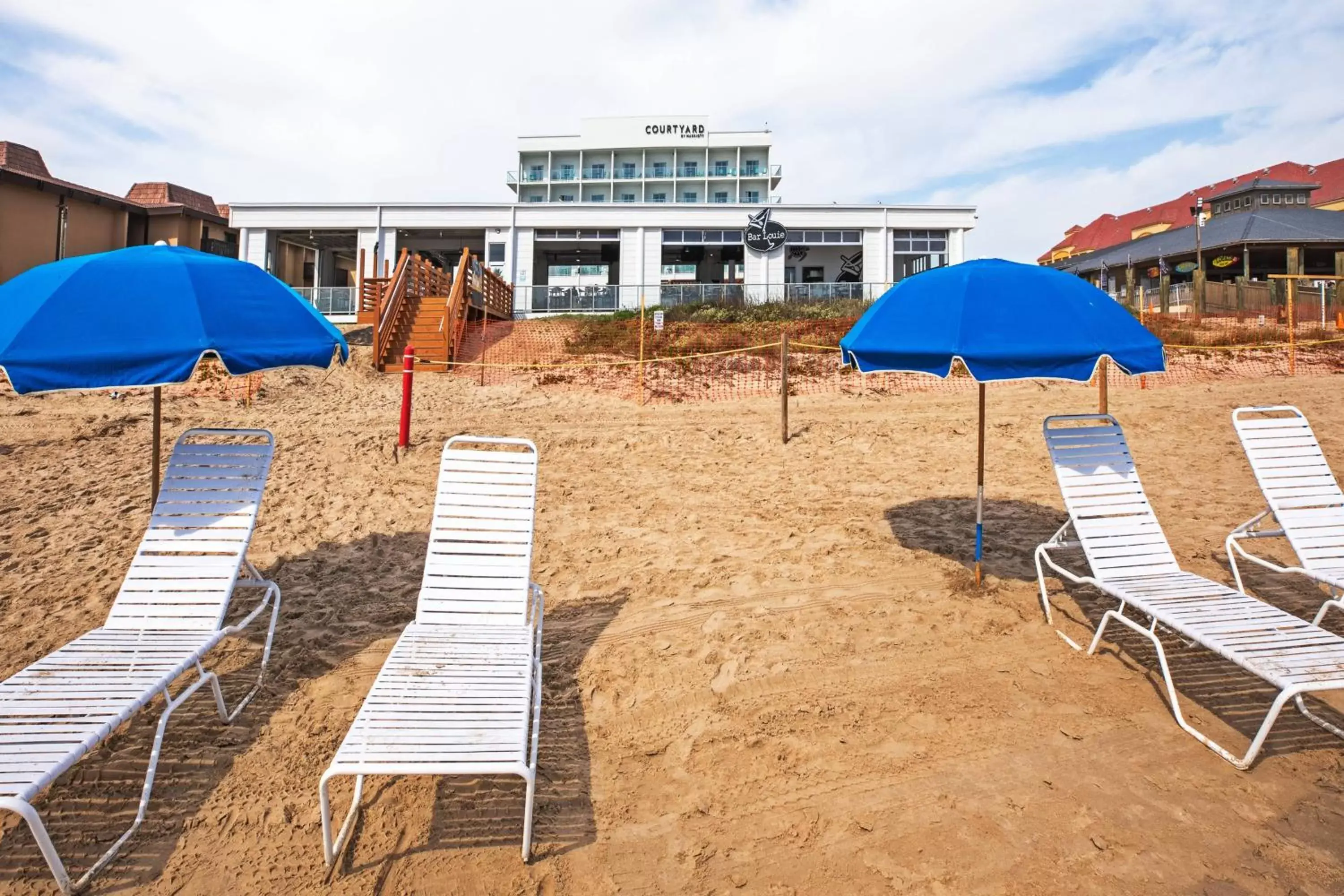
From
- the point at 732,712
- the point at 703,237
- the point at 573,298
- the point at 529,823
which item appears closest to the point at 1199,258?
the point at 703,237

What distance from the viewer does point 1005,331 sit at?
3818mm

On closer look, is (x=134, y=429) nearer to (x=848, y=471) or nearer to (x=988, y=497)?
(x=848, y=471)

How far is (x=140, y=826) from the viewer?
2.66m

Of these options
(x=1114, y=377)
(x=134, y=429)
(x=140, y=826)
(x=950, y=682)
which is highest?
(x=1114, y=377)

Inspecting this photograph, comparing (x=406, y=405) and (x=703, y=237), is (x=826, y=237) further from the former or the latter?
(x=406, y=405)

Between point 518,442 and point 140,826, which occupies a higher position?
point 518,442

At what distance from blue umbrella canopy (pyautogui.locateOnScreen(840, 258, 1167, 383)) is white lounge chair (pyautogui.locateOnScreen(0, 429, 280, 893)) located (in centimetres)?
387

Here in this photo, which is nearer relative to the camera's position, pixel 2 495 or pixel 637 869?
pixel 637 869

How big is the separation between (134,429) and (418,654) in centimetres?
803

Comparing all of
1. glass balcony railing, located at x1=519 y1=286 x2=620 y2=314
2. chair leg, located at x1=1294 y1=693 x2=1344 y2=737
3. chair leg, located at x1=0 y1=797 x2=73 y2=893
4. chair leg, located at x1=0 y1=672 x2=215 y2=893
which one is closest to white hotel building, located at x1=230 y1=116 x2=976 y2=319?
→ glass balcony railing, located at x1=519 y1=286 x2=620 y2=314

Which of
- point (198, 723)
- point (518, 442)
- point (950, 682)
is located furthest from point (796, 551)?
point (198, 723)

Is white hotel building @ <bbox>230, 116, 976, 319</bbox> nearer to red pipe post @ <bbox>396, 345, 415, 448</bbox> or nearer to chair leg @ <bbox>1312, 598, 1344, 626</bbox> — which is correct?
red pipe post @ <bbox>396, 345, 415, 448</bbox>

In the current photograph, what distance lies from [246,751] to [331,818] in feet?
2.36

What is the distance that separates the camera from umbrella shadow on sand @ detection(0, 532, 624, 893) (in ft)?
8.40
